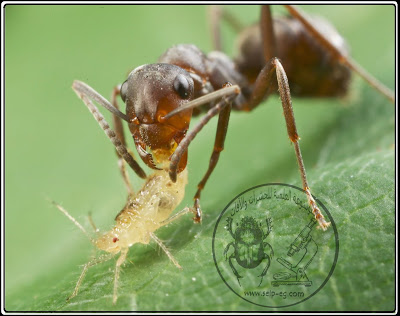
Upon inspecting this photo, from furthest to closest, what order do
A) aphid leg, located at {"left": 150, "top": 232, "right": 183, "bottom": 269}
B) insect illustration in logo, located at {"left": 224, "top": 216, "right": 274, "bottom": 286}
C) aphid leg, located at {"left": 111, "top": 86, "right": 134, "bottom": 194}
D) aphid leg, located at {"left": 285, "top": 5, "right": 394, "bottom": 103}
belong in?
aphid leg, located at {"left": 285, "top": 5, "right": 394, "bottom": 103}, aphid leg, located at {"left": 111, "top": 86, "right": 134, "bottom": 194}, aphid leg, located at {"left": 150, "top": 232, "right": 183, "bottom": 269}, insect illustration in logo, located at {"left": 224, "top": 216, "right": 274, "bottom": 286}

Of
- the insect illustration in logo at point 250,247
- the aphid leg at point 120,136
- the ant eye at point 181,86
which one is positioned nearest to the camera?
the insect illustration in logo at point 250,247

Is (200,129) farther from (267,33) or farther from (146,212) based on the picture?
(267,33)

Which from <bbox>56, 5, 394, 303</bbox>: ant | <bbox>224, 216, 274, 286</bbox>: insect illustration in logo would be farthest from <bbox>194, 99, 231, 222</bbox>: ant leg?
<bbox>224, 216, 274, 286</bbox>: insect illustration in logo

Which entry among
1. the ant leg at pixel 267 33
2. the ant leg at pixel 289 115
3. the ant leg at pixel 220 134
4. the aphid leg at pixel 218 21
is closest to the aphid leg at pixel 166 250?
the ant leg at pixel 220 134

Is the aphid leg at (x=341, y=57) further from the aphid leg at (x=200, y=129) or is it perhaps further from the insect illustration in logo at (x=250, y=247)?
the insect illustration in logo at (x=250, y=247)

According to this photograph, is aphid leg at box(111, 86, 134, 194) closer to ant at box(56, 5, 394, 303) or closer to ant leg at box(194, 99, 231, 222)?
ant at box(56, 5, 394, 303)
